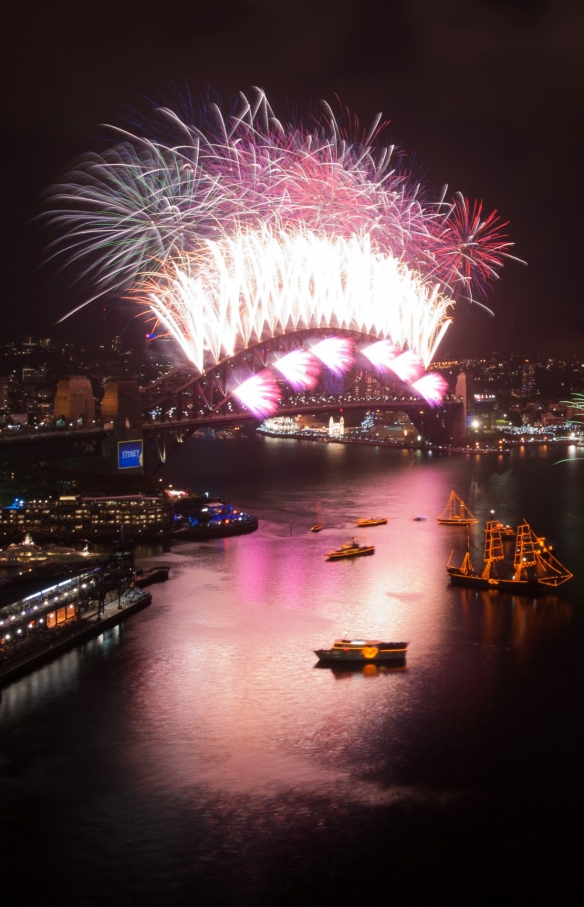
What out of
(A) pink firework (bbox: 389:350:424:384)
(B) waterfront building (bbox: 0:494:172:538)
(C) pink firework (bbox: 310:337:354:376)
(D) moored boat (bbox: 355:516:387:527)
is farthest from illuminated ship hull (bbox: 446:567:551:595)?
(A) pink firework (bbox: 389:350:424:384)

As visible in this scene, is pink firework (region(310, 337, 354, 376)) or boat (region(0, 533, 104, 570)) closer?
boat (region(0, 533, 104, 570))

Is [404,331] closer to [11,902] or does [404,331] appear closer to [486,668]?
[486,668]

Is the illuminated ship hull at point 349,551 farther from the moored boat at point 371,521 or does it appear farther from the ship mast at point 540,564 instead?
the ship mast at point 540,564

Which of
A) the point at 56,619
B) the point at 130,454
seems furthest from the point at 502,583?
the point at 130,454

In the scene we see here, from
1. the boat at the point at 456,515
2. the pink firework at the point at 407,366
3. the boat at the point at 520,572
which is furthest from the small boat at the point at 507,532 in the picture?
the pink firework at the point at 407,366

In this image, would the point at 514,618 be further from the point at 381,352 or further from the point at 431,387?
the point at 431,387

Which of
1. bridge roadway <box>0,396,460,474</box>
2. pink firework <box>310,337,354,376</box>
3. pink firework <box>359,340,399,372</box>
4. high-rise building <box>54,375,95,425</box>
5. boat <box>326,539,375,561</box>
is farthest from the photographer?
pink firework <box>359,340,399,372</box>

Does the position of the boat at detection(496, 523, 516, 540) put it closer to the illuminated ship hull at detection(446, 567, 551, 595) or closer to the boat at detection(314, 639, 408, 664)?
the illuminated ship hull at detection(446, 567, 551, 595)
